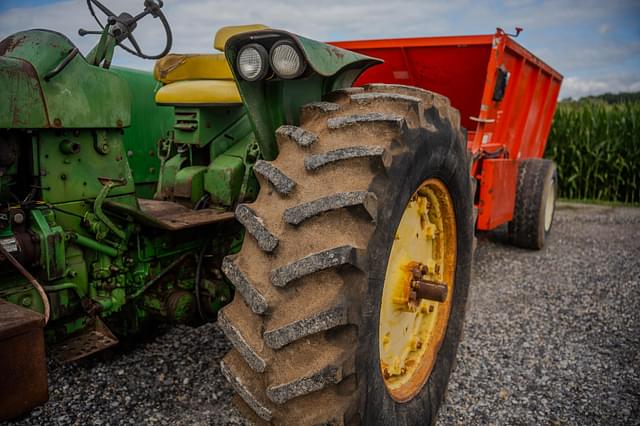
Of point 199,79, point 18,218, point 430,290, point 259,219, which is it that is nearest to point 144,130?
point 199,79

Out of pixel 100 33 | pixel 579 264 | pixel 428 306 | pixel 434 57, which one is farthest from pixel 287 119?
pixel 579 264

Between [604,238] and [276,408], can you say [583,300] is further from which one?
[276,408]

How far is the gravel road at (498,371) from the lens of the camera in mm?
2420

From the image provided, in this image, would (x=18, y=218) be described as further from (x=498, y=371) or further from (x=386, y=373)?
(x=498, y=371)

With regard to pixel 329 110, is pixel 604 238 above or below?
below

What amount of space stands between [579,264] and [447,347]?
3115 millimetres

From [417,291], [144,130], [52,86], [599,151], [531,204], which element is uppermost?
[52,86]

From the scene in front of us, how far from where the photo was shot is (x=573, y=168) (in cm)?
931

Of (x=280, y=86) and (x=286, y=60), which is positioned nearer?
(x=286, y=60)

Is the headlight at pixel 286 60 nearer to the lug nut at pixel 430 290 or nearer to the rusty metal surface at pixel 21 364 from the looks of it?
the lug nut at pixel 430 290

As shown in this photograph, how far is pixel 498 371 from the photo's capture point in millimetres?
2875

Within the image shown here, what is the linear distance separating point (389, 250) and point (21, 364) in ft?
3.41

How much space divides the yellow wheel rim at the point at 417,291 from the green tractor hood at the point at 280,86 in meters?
0.53

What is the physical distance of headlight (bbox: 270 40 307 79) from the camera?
1.78m
